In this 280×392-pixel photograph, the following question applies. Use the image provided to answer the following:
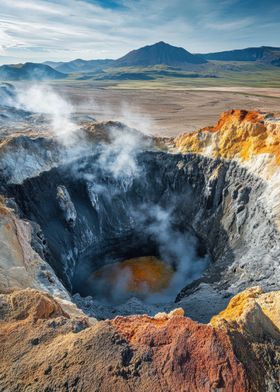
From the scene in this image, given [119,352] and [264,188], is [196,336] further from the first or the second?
[264,188]

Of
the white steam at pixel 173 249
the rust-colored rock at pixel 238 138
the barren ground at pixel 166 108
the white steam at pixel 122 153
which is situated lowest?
the white steam at pixel 173 249

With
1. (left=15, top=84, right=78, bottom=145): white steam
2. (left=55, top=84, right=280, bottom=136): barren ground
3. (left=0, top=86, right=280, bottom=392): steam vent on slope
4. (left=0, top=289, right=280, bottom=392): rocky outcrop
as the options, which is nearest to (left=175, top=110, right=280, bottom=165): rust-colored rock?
(left=0, top=86, right=280, bottom=392): steam vent on slope

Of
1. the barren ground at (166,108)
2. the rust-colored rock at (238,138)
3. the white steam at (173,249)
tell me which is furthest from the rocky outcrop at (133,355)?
the barren ground at (166,108)

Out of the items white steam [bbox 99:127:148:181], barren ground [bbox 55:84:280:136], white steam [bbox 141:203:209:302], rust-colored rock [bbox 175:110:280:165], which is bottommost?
white steam [bbox 141:203:209:302]

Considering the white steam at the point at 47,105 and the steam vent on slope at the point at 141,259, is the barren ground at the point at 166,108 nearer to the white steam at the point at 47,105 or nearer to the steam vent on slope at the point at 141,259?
the white steam at the point at 47,105

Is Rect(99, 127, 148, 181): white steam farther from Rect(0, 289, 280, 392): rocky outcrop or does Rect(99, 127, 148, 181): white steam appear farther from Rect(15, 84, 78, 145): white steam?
Rect(15, 84, 78, 145): white steam

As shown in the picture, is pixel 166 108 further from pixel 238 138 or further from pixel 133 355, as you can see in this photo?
pixel 133 355

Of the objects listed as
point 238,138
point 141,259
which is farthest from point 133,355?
point 238,138

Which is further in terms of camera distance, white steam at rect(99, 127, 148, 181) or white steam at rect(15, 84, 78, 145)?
white steam at rect(15, 84, 78, 145)
